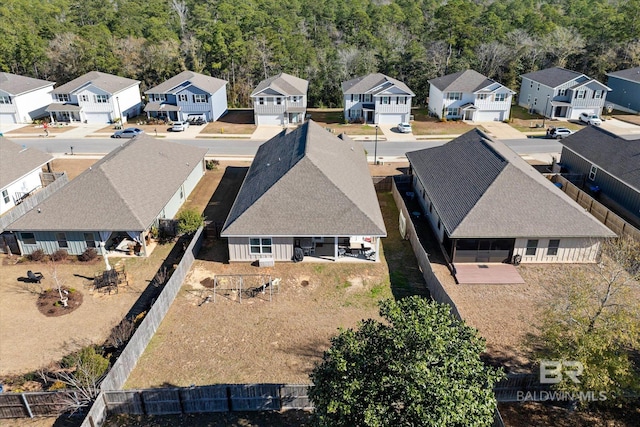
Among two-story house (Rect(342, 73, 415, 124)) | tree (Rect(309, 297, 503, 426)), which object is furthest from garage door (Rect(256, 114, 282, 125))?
tree (Rect(309, 297, 503, 426))

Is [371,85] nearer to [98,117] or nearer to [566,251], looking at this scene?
[98,117]

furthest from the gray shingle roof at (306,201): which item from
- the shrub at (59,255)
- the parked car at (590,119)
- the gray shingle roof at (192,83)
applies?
the parked car at (590,119)

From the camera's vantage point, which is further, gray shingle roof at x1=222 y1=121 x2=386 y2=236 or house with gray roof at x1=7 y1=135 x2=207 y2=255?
house with gray roof at x1=7 y1=135 x2=207 y2=255

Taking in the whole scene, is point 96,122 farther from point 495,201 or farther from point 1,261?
point 495,201

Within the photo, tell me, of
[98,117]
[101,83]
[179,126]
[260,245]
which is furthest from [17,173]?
[101,83]

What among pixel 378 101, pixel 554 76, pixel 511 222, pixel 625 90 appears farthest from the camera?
pixel 625 90

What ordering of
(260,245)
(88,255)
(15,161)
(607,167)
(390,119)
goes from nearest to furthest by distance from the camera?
(260,245) < (88,255) < (607,167) < (15,161) < (390,119)

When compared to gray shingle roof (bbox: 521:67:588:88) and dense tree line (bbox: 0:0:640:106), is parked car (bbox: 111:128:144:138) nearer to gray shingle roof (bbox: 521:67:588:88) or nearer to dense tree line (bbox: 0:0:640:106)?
dense tree line (bbox: 0:0:640:106)

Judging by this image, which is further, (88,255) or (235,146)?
(235,146)
